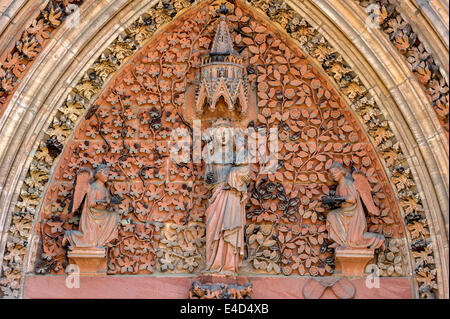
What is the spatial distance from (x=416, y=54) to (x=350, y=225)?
5.78 ft

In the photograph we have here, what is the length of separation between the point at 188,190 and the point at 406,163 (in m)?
2.16

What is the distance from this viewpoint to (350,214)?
9.25 metres

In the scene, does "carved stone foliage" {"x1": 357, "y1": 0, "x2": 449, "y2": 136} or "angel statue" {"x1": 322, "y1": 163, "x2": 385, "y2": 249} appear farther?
"angel statue" {"x1": 322, "y1": 163, "x2": 385, "y2": 249}

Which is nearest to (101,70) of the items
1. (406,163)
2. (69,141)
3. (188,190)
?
(69,141)

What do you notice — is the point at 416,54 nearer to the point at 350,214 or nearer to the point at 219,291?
the point at 350,214

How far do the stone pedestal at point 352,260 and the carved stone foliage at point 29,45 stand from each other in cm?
349

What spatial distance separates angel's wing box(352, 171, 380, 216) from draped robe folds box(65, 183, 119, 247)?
2386 mm

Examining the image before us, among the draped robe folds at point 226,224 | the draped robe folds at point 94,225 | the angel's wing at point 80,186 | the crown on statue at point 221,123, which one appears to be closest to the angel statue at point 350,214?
the draped robe folds at point 226,224

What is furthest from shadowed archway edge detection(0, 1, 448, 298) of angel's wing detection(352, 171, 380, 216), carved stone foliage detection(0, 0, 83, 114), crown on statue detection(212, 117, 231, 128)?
crown on statue detection(212, 117, 231, 128)

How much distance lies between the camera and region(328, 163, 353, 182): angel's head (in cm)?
932

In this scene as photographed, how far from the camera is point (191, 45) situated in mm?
9812

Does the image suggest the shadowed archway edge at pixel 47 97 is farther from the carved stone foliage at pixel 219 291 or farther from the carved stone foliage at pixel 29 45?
the carved stone foliage at pixel 219 291

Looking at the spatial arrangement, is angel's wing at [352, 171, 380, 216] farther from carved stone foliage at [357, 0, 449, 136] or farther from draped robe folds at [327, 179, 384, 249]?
carved stone foliage at [357, 0, 449, 136]
